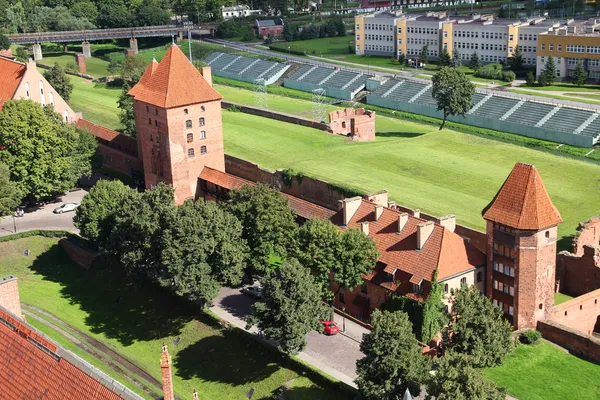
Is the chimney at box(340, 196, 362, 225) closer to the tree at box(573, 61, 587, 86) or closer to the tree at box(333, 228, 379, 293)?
the tree at box(333, 228, 379, 293)

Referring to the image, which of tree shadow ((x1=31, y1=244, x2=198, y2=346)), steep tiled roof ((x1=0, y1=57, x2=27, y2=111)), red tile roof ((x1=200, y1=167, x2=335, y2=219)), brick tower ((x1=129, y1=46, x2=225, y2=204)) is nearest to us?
tree shadow ((x1=31, y1=244, x2=198, y2=346))

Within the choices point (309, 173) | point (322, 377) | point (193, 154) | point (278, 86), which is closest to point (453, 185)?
point (309, 173)

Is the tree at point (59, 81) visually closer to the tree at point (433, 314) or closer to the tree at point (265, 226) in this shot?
the tree at point (265, 226)

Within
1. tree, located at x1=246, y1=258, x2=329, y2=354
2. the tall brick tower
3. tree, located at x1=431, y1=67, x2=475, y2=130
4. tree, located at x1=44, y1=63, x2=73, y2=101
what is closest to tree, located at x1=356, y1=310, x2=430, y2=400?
tree, located at x1=246, y1=258, x2=329, y2=354

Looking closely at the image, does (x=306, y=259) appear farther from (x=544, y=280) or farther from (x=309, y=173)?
(x=309, y=173)

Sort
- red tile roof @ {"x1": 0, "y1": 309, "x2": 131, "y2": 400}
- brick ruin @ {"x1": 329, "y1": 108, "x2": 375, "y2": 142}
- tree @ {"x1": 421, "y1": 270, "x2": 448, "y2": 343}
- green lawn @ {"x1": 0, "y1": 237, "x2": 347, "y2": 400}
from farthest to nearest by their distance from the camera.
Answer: brick ruin @ {"x1": 329, "y1": 108, "x2": 375, "y2": 142}, tree @ {"x1": 421, "y1": 270, "x2": 448, "y2": 343}, green lawn @ {"x1": 0, "y1": 237, "x2": 347, "y2": 400}, red tile roof @ {"x1": 0, "y1": 309, "x2": 131, "y2": 400}

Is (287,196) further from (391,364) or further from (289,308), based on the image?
(391,364)
